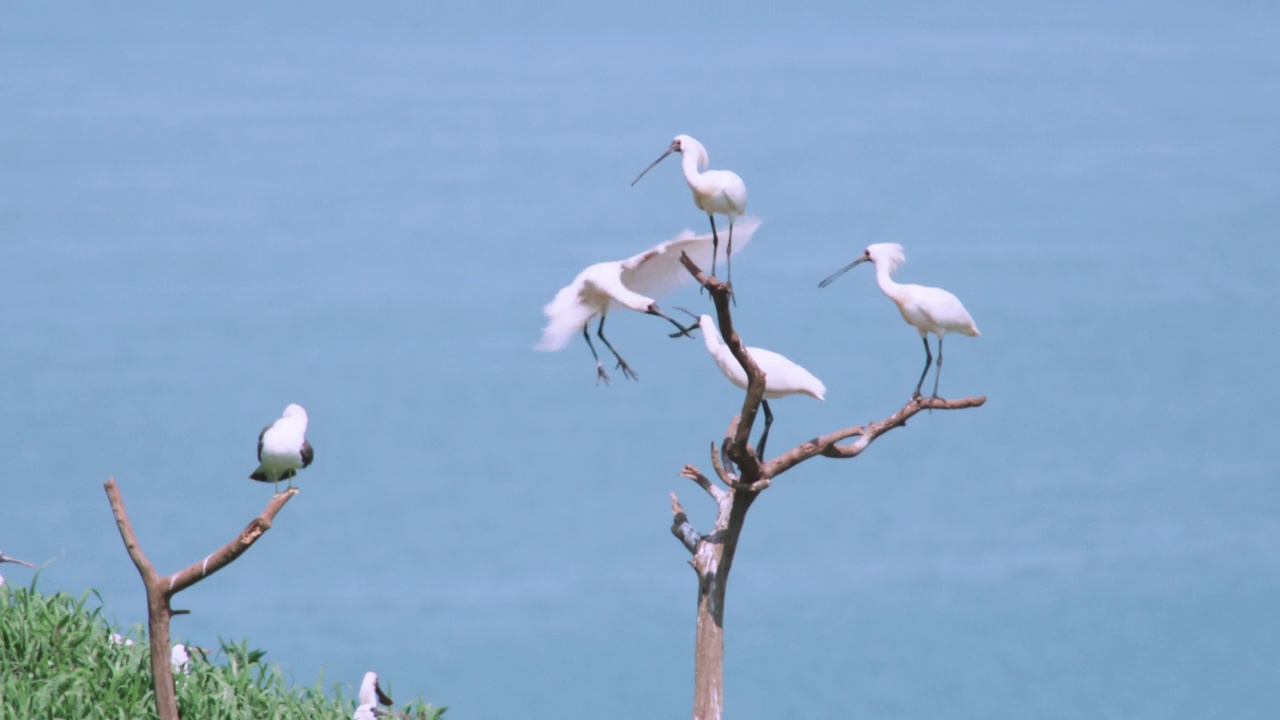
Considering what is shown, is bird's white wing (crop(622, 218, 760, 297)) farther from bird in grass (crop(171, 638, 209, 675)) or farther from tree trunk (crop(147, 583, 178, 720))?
bird in grass (crop(171, 638, 209, 675))

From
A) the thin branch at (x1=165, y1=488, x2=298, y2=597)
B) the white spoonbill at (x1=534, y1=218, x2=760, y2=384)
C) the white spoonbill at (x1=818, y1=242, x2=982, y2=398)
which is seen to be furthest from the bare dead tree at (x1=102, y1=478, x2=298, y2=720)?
the white spoonbill at (x1=818, y1=242, x2=982, y2=398)

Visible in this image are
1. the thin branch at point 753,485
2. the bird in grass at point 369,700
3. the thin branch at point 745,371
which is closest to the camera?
the thin branch at point 745,371

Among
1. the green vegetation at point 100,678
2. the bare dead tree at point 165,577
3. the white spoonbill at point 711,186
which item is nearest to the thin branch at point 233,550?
the bare dead tree at point 165,577

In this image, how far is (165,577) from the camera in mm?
5535

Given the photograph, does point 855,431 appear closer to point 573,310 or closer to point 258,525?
point 573,310

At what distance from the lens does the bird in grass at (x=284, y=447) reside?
574cm

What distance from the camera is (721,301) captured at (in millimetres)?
5039

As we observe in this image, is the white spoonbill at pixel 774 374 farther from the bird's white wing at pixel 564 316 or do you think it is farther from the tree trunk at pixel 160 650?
the tree trunk at pixel 160 650

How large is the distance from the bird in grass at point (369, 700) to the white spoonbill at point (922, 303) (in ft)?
7.64

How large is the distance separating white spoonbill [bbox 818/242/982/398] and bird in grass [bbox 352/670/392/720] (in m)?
2.33

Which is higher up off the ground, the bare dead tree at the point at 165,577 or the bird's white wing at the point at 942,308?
the bird's white wing at the point at 942,308

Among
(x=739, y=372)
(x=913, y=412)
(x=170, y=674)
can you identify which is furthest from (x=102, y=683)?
(x=913, y=412)

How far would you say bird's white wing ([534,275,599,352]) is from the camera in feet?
20.9

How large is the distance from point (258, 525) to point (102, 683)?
4.93 ft
